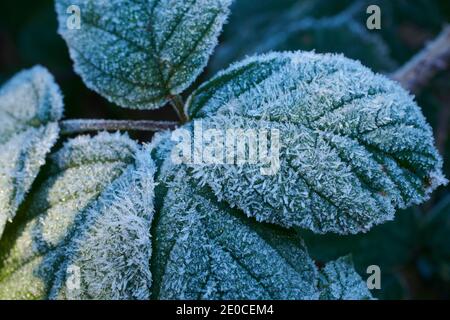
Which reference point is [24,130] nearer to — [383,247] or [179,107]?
[179,107]

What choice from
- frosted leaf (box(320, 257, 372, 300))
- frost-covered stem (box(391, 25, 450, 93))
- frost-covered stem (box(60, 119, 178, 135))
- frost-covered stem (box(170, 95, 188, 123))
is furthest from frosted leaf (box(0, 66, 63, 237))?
frost-covered stem (box(391, 25, 450, 93))

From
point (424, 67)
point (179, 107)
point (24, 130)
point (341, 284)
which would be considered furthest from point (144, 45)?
point (424, 67)

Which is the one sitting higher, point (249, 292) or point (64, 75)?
point (64, 75)

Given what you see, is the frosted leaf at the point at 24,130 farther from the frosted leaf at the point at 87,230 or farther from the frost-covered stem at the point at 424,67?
the frost-covered stem at the point at 424,67

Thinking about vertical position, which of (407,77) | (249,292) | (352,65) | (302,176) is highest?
(407,77)

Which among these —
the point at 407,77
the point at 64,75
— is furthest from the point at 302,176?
the point at 64,75
